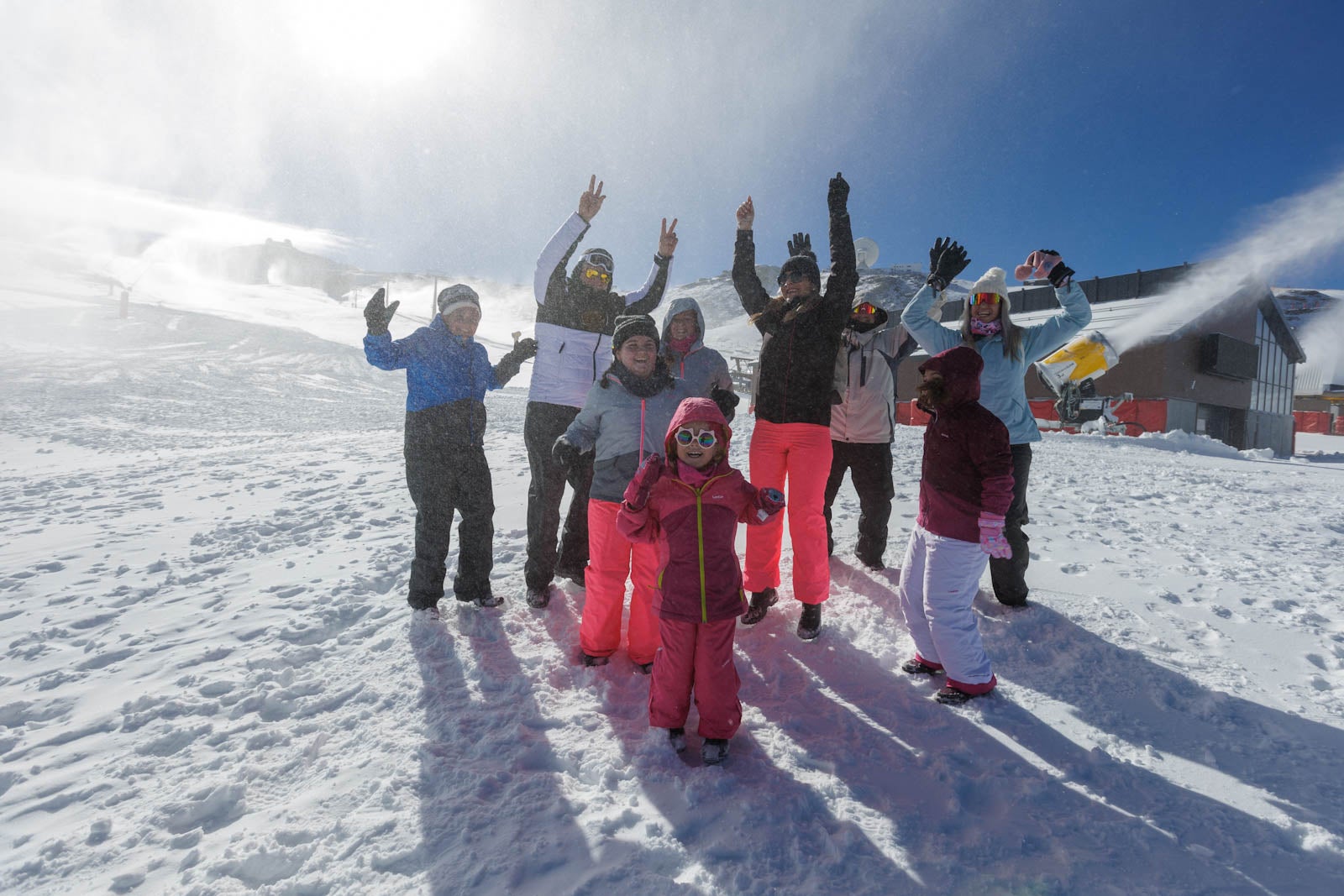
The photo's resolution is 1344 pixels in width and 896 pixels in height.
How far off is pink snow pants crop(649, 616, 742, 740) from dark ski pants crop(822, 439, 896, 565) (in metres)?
1.92

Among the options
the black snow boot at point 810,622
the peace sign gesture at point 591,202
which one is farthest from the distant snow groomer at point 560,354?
the black snow boot at point 810,622

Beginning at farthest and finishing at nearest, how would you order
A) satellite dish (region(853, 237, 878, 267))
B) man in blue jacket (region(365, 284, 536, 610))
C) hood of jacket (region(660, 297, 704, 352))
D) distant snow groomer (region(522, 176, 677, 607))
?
satellite dish (region(853, 237, 878, 267)) < distant snow groomer (region(522, 176, 677, 607)) < man in blue jacket (region(365, 284, 536, 610)) < hood of jacket (region(660, 297, 704, 352))

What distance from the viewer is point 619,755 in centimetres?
241

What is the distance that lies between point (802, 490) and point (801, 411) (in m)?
0.45

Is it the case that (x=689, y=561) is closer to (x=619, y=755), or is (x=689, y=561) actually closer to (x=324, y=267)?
(x=619, y=755)

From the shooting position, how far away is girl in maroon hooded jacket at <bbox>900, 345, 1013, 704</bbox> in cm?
270

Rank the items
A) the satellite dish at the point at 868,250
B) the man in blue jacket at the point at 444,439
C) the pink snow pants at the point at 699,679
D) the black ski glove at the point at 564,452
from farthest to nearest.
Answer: the satellite dish at the point at 868,250 → the man in blue jacket at the point at 444,439 → the black ski glove at the point at 564,452 → the pink snow pants at the point at 699,679

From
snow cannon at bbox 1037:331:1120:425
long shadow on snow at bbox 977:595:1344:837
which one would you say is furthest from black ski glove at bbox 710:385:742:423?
snow cannon at bbox 1037:331:1120:425

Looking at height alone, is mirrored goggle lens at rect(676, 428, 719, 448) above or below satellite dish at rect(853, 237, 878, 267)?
below

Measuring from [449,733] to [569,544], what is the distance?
175 cm

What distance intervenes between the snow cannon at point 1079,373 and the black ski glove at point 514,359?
1307 cm

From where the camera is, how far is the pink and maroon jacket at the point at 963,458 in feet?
8.66

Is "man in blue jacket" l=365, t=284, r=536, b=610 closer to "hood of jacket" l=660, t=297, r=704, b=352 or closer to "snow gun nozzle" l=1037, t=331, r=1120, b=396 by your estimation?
"hood of jacket" l=660, t=297, r=704, b=352

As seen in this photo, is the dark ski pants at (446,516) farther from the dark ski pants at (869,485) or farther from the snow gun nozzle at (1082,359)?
the snow gun nozzle at (1082,359)
